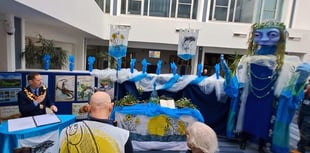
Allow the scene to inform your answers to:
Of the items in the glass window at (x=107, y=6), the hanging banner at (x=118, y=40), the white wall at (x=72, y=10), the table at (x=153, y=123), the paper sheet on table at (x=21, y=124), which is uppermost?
the glass window at (x=107, y=6)

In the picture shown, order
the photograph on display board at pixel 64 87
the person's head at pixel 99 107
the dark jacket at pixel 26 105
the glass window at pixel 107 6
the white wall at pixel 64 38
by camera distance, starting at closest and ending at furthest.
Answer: the person's head at pixel 99 107 → the dark jacket at pixel 26 105 → the photograph on display board at pixel 64 87 → the white wall at pixel 64 38 → the glass window at pixel 107 6

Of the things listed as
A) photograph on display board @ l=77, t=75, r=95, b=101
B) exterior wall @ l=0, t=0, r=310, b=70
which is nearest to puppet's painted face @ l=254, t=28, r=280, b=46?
photograph on display board @ l=77, t=75, r=95, b=101

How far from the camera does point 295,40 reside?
9203mm

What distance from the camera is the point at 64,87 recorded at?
146 inches

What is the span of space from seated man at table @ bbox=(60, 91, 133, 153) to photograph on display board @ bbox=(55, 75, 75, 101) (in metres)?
2.65

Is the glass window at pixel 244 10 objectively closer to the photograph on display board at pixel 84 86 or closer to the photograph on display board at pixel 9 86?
the photograph on display board at pixel 84 86

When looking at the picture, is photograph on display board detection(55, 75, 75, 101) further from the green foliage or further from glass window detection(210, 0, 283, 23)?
glass window detection(210, 0, 283, 23)

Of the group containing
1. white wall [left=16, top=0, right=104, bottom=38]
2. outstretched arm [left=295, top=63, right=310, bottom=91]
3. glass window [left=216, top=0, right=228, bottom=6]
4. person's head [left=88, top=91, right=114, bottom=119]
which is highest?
glass window [left=216, top=0, right=228, bottom=6]

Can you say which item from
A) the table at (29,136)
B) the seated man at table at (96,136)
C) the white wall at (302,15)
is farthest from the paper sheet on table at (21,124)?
the white wall at (302,15)

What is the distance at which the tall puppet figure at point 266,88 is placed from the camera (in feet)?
9.40

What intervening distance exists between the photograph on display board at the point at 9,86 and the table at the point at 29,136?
1.30 m

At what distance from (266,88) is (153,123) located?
Answer: 6.03ft

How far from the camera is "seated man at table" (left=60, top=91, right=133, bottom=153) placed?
1.24m

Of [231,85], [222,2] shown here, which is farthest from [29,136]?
[222,2]
